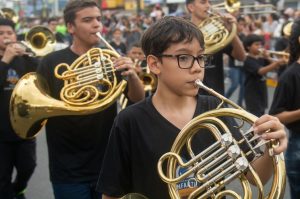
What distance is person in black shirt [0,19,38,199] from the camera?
419 centimetres

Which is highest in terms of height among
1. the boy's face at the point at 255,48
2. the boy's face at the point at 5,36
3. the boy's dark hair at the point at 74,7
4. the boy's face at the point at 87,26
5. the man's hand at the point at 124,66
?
the boy's dark hair at the point at 74,7

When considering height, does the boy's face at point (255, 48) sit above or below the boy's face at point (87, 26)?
below

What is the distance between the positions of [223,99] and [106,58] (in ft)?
4.57

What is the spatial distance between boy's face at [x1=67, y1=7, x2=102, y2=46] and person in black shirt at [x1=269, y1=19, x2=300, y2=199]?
1217 mm

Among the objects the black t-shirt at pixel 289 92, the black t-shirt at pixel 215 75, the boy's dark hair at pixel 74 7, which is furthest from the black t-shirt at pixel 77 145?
the black t-shirt at pixel 215 75

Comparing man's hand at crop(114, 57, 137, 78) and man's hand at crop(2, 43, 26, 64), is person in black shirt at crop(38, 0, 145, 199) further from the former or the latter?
man's hand at crop(2, 43, 26, 64)

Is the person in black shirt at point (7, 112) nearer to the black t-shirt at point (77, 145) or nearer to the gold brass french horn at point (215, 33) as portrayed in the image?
the black t-shirt at point (77, 145)

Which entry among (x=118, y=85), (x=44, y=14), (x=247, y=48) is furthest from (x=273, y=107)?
(x=44, y=14)

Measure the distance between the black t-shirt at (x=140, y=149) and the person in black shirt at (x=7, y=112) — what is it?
2.25 m

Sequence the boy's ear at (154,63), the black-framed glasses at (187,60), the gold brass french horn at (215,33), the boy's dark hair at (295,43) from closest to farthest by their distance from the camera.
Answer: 1. the black-framed glasses at (187,60)
2. the boy's ear at (154,63)
3. the boy's dark hair at (295,43)
4. the gold brass french horn at (215,33)

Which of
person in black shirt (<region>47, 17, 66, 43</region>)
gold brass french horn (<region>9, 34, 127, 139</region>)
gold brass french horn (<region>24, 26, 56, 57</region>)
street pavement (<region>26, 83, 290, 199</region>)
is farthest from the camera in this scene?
person in black shirt (<region>47, 17, 66, 43</region>)

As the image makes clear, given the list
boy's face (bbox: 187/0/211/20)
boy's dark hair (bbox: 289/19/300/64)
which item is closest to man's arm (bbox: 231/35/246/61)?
boy's face (bbox: 187/0/211/20)

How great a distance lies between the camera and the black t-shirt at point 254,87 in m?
6.86

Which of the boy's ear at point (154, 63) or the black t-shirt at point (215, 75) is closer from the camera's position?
the boy's ear at point (154, 63)
